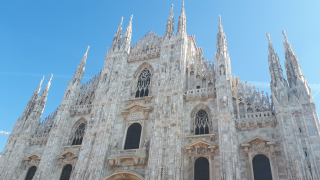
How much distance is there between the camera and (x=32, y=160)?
75.9ft

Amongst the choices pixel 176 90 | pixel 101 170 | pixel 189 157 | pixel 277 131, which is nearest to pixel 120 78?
pixel 176 90

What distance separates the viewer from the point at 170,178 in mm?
16828

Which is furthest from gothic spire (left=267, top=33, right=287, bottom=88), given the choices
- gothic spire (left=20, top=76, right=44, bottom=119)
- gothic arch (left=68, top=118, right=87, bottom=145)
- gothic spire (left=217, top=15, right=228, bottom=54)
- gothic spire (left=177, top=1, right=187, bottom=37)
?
gothic spire (left=20, top=76, right=44, bottom=119)

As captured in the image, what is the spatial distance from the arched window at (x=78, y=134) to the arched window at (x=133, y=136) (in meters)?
4.93

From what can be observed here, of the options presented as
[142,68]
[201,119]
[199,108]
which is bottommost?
[201,119]

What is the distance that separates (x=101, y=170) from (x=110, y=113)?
490 cm

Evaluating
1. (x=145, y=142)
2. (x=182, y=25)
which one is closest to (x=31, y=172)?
(x=145, y=142)

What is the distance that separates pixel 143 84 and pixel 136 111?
3.21 meters

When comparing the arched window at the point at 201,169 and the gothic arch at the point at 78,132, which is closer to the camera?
the arched window at the point at 201,169

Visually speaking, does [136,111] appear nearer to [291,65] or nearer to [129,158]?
[129,158]

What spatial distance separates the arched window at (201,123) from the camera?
1912 cm

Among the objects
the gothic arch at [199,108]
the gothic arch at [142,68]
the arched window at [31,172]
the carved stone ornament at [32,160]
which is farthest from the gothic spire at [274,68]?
Answer: the arched window at [31,172]

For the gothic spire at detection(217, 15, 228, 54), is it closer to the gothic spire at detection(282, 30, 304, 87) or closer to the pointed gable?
the gothic spire at detection(282, 30, 304, 87)

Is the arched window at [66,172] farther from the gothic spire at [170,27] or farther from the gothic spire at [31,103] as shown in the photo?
the gothic spire at [170,27]
